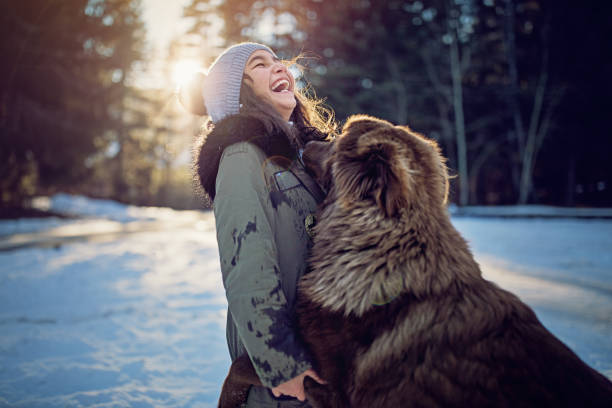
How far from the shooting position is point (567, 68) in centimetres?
1738

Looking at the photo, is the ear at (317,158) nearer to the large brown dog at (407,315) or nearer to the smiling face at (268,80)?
the large brown dog at (407,315)

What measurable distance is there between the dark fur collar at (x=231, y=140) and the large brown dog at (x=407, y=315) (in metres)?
0.30

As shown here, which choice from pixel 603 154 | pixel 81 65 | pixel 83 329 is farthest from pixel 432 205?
pixel 603 154

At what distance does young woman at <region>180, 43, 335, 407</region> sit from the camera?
1.16 metres

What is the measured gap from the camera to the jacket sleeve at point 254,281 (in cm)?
115

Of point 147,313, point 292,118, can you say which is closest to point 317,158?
point 292,118

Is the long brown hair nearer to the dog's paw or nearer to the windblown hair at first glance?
the windblown hair

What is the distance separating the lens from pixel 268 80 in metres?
1.80

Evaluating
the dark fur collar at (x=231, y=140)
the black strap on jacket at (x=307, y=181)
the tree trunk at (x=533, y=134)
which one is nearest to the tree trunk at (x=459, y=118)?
the tree trunk at (x=533, y=134)

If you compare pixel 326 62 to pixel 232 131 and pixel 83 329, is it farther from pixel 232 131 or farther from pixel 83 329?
pixel 232 131

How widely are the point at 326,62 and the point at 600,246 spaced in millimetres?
17334

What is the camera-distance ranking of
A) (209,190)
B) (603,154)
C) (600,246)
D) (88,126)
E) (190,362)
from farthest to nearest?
(603,154)
(88,126)
(600,246)
(190,362)
(209,190)

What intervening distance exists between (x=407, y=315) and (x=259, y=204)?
2.12 feet

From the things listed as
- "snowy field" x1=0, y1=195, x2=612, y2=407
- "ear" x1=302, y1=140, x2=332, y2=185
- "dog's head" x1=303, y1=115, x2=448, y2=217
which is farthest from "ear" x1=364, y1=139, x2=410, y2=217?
"snowy field" x1=0, y1=195, x2=612, y2=407
